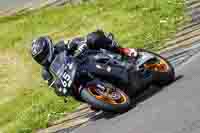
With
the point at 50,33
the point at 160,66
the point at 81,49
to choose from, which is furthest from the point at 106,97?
the point at 50,33

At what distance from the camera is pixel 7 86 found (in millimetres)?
16484

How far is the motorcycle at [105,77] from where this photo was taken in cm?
1109

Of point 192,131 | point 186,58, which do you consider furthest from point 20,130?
point 192,131

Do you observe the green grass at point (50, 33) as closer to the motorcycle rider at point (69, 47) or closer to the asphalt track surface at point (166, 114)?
the motorcycle rider at point (69, 47)

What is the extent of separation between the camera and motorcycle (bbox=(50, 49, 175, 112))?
437 inches

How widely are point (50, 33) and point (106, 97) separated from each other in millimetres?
7972

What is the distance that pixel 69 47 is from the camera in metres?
11.6

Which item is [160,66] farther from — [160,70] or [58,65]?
[58,65]

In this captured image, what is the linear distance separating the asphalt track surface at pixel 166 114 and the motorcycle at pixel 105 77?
0.86ft

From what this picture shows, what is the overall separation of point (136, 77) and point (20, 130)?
243cm

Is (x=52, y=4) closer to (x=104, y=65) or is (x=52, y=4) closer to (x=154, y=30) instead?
(x=154, y=30)

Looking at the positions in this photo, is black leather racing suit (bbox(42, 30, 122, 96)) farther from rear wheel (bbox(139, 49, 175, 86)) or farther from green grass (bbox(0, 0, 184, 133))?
green grass (bbox(0, 0, 184, 133))

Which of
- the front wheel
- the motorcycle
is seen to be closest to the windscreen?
the motorcycle

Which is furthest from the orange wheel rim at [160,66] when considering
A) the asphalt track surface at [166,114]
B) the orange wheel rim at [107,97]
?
the orange wheel rim at [107,97]
